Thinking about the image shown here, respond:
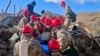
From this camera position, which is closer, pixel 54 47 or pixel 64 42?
pixel 54 47

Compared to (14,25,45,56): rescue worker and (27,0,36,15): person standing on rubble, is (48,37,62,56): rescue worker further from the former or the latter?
(27,0,36,15): person standing on rubble

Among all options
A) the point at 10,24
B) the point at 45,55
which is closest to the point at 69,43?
the point at 45,55

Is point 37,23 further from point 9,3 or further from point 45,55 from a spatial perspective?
point 9,3

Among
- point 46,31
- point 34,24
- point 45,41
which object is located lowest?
point 45,41

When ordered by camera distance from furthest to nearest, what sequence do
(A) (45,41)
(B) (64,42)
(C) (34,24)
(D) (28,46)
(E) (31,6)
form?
(E) (31,6)
(C) (34,24)
(A) (45,41)
(B) (64,42)
(D) (28,46)

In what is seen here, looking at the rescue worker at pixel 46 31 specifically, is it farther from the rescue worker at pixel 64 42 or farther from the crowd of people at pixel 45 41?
the rescue worker at pixel 64 42

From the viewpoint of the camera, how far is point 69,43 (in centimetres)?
1234

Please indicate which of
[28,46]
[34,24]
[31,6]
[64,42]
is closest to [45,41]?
[34,24]

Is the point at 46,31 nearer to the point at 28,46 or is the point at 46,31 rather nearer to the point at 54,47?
the point at 54,47

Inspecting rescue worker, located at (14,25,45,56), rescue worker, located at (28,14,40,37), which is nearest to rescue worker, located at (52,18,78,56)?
rescue worker, located at (14,25,45,56)

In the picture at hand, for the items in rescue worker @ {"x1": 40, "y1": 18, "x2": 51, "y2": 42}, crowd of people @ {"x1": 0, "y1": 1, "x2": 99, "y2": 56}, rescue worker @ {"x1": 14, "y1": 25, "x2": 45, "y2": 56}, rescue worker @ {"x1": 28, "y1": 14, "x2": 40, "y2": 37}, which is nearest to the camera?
rescue worker @ {"x1": 14, "y1": 25, "x2": 45, "y2": 56}

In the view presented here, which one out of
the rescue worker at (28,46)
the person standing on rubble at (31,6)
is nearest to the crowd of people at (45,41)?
the rescue worker at (28,46)

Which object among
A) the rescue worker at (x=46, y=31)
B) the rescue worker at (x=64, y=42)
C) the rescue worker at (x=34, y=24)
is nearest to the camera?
the rescue worker at (x=64, y=42)

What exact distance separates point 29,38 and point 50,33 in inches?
153
